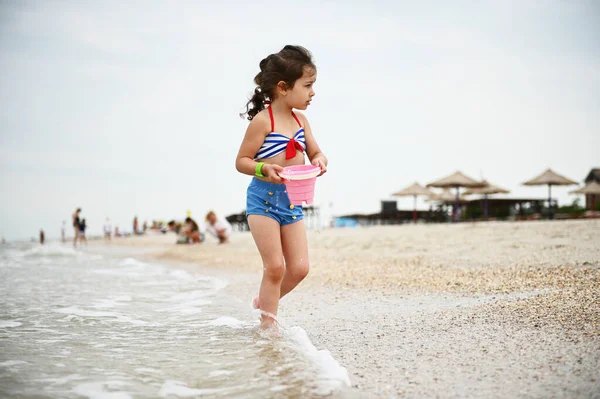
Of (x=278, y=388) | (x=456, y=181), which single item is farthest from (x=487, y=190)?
(x=278, y=388)

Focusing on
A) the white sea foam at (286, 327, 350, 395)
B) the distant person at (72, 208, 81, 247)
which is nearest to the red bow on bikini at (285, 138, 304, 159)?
the white sea foam at (286, 327, 350, 395)

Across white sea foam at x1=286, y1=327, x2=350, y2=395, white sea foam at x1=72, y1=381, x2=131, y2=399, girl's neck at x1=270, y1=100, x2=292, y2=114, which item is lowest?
white sea foam at x1=72, y1=381, x2=131, y2=399

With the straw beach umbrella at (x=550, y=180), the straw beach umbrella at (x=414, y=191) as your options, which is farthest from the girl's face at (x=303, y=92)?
the straw beach umbrella at (x=414, y=191)

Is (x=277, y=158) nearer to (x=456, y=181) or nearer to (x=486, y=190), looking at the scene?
(x=456, y=181)

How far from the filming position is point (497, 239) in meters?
9.55

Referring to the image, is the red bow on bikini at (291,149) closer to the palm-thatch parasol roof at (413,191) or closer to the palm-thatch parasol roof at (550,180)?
the palm-thatch parasol roof at (550,180)

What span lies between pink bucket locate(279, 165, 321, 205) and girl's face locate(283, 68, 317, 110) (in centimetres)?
52

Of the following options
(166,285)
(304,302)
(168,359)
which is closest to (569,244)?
(304,302)

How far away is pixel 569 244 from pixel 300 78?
20.3 ft

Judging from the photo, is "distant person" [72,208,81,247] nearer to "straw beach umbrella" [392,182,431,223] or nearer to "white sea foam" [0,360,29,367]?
"straw beach umbrella" [392,182,431,223]

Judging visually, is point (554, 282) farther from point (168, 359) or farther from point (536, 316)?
point (168, 359)

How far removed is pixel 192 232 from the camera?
Answer: 1792 centimetres

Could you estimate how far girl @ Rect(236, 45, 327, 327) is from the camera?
3.12m

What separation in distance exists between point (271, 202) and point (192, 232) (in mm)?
15298
